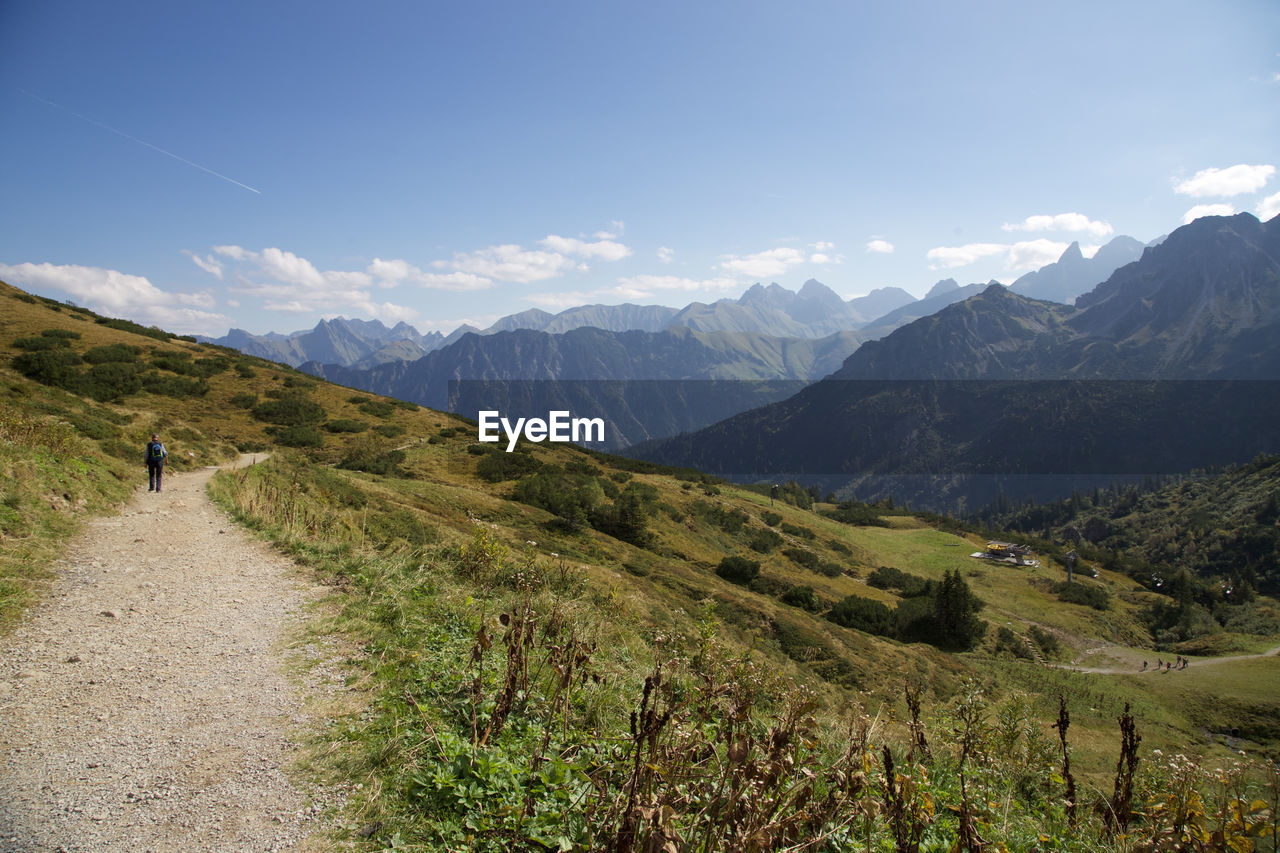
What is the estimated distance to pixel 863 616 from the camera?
104 feet

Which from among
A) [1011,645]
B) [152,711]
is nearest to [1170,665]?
[1011,645]

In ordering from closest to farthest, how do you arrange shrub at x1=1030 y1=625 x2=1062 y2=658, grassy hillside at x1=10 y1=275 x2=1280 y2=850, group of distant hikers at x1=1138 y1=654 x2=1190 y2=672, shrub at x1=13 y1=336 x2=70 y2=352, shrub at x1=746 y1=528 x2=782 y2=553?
grassy hillside at x1=10 y1=275 x2=1280 y2=850 < shrub at x1=13 y1=336 x2=70 y2=352 < group of distant hikers at x1=1138 y1=654 x2=1190 y2=672 < shrub at x1=746 y1=528 x2=782 y2=553 < shrub at x1=1030 y1=625 x2=1062 y2=658

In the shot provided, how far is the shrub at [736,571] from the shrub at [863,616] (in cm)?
462

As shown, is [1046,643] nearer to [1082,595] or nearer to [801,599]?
[1082,595]

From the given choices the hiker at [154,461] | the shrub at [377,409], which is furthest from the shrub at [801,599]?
the shrub at [377,409]

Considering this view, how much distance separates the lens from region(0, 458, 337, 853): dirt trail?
333 centimetres

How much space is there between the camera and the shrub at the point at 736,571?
2995cm

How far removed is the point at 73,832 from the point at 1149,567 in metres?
136

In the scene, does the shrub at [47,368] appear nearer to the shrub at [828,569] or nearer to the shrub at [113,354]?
the shrub at [113,354]

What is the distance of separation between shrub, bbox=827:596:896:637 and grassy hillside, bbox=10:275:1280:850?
0.20 meters

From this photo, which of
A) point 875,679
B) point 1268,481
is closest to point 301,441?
point 875,679

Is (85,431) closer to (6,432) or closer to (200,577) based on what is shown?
(6,432)

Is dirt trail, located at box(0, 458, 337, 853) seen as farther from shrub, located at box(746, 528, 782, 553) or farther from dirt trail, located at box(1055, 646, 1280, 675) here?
dirt trail, located at box(1055, 646, 1280, 675)

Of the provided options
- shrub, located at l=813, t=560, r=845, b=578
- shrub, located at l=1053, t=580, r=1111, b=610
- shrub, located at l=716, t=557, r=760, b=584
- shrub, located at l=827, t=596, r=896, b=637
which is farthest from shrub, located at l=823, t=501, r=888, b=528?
shrub, located at l=716, t=557, r=760, b=584
